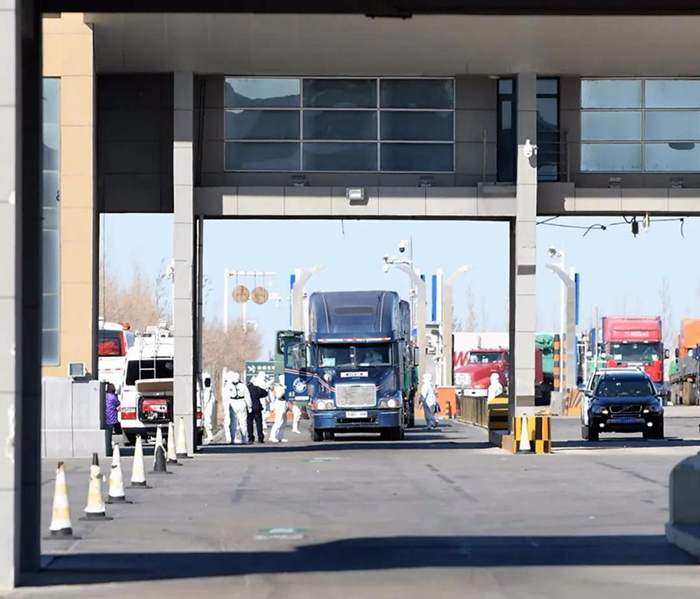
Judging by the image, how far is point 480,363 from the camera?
285 ft

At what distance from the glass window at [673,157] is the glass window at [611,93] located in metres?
1.14

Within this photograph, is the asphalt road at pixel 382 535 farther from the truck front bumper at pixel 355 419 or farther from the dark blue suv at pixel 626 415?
the truck front bumper at pixel 355 419

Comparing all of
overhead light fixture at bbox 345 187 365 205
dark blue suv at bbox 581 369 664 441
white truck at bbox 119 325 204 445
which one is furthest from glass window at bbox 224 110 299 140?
dark blue suv at bbox 581 369 664 441

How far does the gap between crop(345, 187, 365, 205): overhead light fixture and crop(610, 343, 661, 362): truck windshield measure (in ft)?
158

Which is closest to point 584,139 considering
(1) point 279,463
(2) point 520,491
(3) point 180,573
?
(1) point 279,463

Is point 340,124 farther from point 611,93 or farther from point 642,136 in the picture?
point 642,136

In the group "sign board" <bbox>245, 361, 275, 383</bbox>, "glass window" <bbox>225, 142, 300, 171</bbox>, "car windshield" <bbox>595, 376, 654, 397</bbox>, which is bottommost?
"sign board" <bbox>245, 361, 275, 383</bbox>

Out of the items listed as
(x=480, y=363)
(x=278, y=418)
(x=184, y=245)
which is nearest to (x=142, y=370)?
(x=278, y=418)

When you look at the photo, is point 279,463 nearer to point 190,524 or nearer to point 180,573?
point 190,524

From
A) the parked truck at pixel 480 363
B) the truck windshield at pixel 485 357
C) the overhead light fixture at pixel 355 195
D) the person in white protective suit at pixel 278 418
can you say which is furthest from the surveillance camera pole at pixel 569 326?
the overhead light fixture at pixel 355 195

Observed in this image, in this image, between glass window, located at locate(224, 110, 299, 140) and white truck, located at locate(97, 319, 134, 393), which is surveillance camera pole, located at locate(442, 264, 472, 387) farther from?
glass window, located at locate(224, 110, 299, 140)

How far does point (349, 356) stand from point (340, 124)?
854 centimetres

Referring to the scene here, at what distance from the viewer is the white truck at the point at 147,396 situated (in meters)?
44.1

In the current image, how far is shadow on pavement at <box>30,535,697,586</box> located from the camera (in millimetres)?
14516
